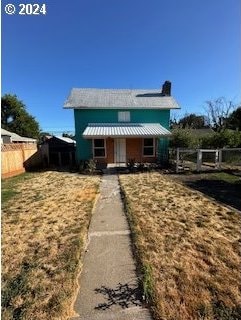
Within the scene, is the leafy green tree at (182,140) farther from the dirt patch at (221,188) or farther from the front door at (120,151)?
the dirt patch at (221,188)

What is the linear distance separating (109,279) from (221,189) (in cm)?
720

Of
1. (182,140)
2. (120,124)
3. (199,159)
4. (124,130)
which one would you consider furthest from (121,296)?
(182,140)

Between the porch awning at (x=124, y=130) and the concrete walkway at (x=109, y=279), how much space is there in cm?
1050

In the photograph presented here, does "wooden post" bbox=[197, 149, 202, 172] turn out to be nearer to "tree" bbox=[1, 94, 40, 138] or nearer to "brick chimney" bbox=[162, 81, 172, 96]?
"brick chimney" bbox=[162, 81, 172, 96]

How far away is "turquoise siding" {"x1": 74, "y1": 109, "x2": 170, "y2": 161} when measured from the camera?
59.7 feet

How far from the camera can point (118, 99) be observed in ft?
63.9

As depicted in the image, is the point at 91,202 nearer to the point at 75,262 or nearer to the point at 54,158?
the point at 75,262

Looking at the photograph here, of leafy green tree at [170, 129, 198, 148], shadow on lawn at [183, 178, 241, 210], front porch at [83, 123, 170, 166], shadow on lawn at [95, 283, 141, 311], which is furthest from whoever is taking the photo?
leafy green tree at [170, 129, 198, 148]

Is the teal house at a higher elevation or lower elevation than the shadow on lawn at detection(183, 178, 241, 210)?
higher

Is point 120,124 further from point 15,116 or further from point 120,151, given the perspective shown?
point 15,116

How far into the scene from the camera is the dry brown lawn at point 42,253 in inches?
114

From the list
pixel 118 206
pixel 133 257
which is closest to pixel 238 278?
pixel 133 257

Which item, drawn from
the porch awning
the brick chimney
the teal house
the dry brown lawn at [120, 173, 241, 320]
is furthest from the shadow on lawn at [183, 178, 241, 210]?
the brick chimney

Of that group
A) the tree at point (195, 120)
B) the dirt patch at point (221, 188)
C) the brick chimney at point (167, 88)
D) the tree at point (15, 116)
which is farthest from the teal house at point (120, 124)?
the tree at point (195, 120)
